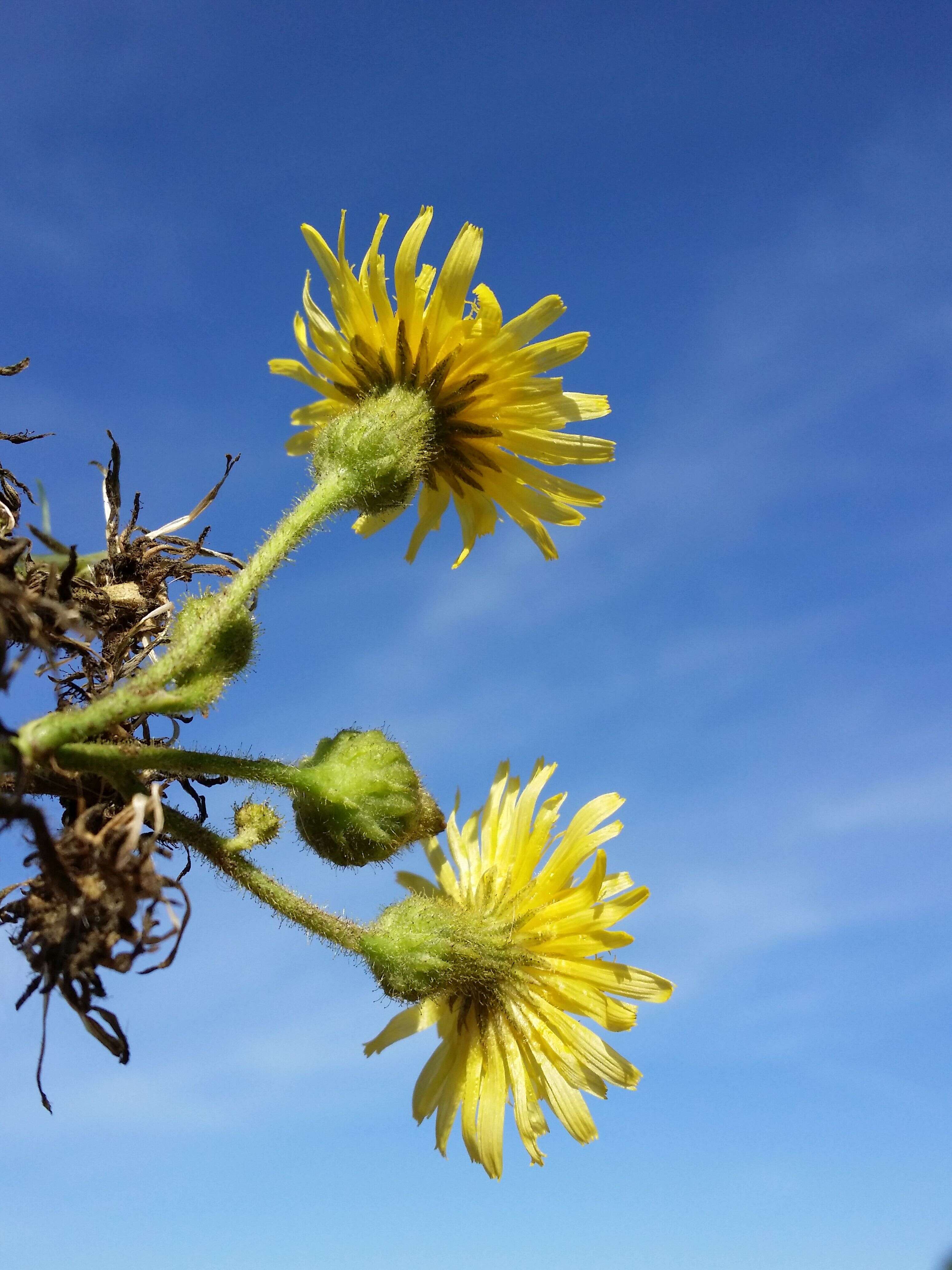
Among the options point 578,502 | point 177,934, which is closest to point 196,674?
point 177,934

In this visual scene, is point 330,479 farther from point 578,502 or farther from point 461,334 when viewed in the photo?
point 578,502

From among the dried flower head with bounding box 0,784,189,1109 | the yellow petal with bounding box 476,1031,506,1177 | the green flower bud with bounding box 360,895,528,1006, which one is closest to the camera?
the dried flower head with bounding box 0,784,189,1109

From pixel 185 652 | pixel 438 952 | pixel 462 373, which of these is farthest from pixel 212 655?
pixel 462 373

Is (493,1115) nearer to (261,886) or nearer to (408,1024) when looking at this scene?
(408,1024)

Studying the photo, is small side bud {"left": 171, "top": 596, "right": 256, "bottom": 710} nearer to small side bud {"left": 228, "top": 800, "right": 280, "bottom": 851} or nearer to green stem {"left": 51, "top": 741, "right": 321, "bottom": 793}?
green stem {"left": 51, "top": 741, "right": 321, "bottom": 793}

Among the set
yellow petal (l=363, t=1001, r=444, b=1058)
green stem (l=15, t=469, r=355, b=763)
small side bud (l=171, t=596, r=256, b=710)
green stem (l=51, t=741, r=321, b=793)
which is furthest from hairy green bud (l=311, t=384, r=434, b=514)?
yellow petal (l=363, t=1001, r=444, b=1058)

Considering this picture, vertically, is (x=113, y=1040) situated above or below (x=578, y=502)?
below

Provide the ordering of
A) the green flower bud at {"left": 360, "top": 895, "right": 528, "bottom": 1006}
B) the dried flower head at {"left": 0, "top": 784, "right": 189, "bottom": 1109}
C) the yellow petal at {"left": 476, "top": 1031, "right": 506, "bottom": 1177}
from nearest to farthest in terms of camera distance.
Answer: the dried flower head at {"left": 0, "top": 784, "right": 189, "bottom": 1109} → the green flower bud at {"left": 360, "top": 895, "right": 528, "bottom": 1006} → the yellow petal at {"left": 476, "top": 1031, "right": 506, "bottom": 1177}
